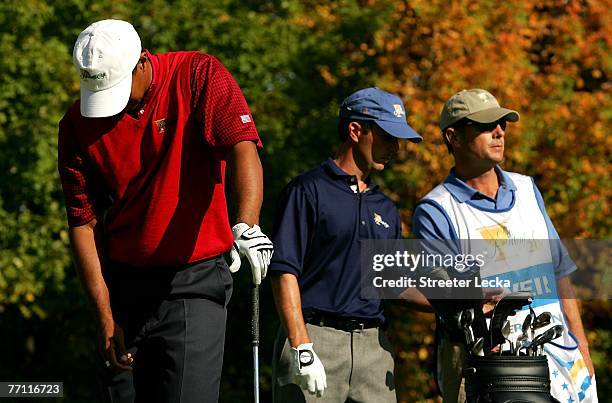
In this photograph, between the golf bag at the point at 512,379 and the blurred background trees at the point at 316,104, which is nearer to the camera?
the golf bag at the point at 512,379

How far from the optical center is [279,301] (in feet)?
16.3

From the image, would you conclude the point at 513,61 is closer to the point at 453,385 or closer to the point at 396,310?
the point at 396,310

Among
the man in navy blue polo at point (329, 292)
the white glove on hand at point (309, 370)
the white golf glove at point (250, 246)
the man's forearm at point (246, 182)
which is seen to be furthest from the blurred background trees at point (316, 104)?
the white golf glove at point (250, 246)

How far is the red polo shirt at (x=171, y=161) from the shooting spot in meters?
4.14

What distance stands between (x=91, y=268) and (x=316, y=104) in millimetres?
6794

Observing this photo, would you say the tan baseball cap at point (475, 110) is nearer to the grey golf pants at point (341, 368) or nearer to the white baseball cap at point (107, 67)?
the grey golf pants at point (341, 368)

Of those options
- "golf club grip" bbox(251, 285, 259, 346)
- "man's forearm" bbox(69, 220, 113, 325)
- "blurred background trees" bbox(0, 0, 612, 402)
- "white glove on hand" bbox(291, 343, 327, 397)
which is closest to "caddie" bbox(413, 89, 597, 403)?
"white glove on hand" bbox(291, 343, 327, 397)

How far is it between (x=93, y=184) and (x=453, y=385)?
5.88 ft

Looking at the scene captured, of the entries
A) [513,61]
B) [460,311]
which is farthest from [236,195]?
[513,61]

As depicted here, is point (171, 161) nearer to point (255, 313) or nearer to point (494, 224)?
point (255, 313)

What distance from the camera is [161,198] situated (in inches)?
163

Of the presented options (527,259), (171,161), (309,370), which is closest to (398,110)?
(527,259)

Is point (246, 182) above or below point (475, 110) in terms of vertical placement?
below

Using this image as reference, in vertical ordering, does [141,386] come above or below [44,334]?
below
